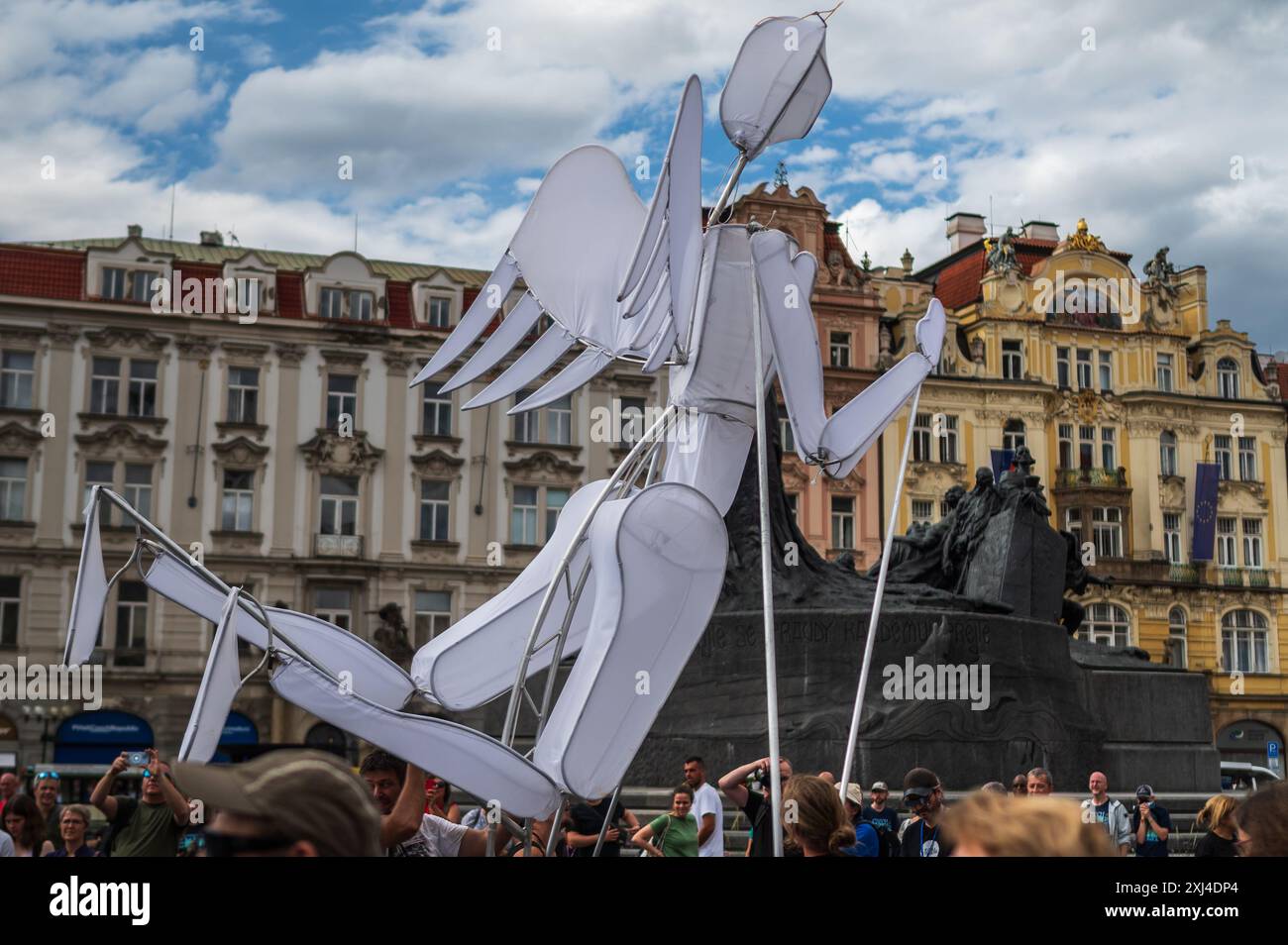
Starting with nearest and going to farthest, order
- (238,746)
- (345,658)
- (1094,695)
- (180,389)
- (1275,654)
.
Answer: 1. (345,658)
2. (1094,695)
3. (238,746)
4. (180,389)
5. (1275,654)

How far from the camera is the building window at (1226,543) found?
48.7 metres

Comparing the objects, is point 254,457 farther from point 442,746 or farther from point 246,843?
point 246,843

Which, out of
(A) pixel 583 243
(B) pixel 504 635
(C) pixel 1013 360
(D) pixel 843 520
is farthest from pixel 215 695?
(C) pixel 1013 360

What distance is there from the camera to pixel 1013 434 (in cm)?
4703

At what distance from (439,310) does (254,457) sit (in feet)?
21.9

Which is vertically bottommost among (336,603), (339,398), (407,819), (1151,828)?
(1151,828)

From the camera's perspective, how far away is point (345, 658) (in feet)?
28.8

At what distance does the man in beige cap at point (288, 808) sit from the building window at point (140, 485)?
1521 inches

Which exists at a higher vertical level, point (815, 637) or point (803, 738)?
point (815, 637)

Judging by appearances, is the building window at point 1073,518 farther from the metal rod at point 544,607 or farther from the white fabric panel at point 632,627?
the white fabric panel at point 632,627

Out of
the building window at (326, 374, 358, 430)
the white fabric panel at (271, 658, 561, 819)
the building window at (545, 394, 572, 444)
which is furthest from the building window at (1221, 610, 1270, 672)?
the white fabric panel at (271, 658, 561, 819)
